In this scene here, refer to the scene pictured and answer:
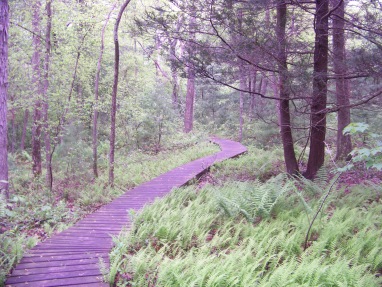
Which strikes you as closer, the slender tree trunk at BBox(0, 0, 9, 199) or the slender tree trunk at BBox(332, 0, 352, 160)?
the slender tree trunk at BBox(0, 0, 9, 199)

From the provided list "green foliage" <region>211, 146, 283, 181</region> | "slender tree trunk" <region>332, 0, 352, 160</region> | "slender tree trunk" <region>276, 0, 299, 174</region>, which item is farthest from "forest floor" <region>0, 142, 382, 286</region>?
"green foliage" <region>211, 146, 283, 181</region>

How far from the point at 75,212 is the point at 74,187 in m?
3.53

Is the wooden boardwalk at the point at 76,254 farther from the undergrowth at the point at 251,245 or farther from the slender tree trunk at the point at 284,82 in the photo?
the slender tree trunk at the point at 284,82

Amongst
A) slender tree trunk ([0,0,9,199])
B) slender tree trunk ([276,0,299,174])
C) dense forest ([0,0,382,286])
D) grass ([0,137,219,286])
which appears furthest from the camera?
slender tree trunk ([276,0,299,174])

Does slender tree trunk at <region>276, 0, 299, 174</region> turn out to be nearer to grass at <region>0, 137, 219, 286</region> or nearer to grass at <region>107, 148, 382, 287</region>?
grass at <region>107, 148, 382, 287</region>

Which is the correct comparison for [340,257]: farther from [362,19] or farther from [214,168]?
[214,168]

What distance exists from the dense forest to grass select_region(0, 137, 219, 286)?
5cm

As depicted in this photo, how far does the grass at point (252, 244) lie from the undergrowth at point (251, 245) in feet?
0.04

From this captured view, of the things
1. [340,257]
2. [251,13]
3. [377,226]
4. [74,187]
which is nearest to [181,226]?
[340,257]

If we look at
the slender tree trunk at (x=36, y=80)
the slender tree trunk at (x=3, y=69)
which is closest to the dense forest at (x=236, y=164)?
the slender tree trunk at (x=3, y=69)

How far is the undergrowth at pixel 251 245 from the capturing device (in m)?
3.96

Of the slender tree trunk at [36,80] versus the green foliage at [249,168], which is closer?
the green foliage at [249,168]

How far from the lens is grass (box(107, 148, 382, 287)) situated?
3959 mm

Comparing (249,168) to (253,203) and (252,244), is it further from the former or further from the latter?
(252,244)
